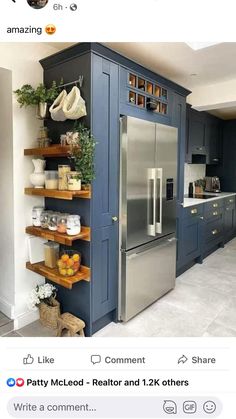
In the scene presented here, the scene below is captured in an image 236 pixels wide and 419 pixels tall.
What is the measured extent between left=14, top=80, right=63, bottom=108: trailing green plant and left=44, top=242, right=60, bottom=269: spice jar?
950mm

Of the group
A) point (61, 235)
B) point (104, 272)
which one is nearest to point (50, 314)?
point (104, 272)

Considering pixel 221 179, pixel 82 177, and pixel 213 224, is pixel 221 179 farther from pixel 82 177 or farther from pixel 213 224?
pixel 82 177

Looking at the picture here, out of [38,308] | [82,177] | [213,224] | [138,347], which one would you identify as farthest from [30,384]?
[213,224]

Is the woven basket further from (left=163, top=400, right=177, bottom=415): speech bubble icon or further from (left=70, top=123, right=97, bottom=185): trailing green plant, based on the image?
(left=163, top=400, right=177, bottom=415): speech bubble icon

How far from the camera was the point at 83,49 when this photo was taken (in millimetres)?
1558

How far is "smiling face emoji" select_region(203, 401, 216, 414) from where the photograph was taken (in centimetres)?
53

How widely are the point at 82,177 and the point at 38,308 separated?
1.06 meters

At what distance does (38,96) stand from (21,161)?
44 cm

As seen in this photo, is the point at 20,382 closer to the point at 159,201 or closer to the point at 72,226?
the point at 72,226

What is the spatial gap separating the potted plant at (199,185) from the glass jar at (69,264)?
2.83m

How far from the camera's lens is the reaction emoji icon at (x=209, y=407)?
531mm

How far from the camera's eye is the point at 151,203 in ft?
6.66
